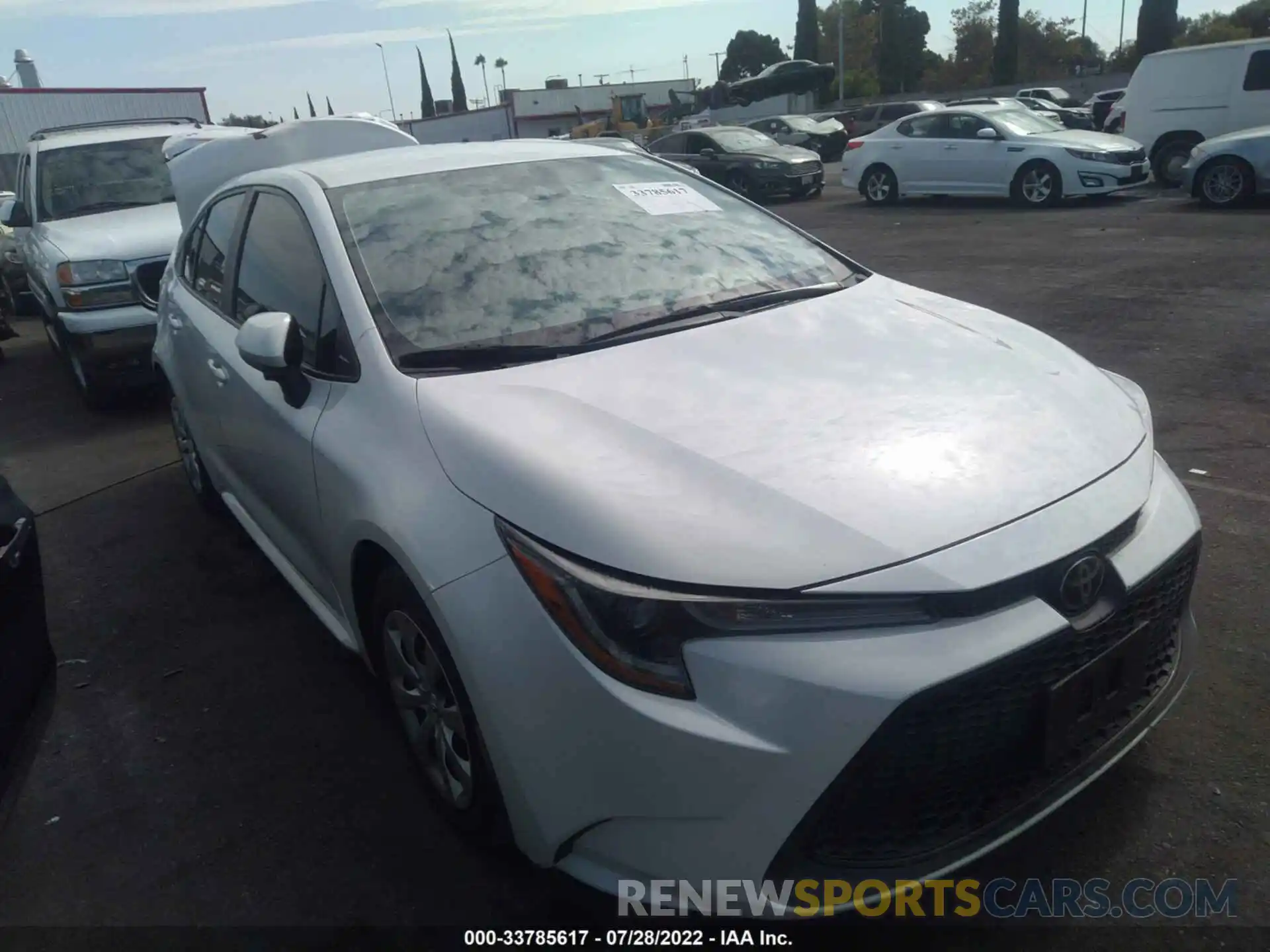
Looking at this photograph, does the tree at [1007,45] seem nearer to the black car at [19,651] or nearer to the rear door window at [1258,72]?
Result: the rear door window at [1258,72]

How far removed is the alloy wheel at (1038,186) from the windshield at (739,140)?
5455 millimetres

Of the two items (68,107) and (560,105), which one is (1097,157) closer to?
(68,107)

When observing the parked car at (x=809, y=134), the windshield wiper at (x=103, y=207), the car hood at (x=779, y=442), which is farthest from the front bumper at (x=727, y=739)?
the parked car at (x=809, y=134)

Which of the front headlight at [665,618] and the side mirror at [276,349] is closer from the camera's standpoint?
the front headlight at [665,618]

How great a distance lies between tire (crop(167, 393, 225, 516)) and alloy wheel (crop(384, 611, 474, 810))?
2366mm

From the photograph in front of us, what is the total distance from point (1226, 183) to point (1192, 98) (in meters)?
2.65

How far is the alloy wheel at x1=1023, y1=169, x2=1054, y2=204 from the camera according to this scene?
1405 cm

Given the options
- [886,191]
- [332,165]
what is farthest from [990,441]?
[886,191]

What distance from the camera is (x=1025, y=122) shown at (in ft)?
48.6

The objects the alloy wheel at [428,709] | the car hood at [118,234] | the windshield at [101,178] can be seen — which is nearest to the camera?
the alloy wheel at [428,709]

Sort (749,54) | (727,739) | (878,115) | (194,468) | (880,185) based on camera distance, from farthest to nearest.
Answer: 1. (749,54)
2. (878,115)
3. (880,185)
4. (194,468)
5. (727,739)

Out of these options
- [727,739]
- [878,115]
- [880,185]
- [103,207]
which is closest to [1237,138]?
[880,185]

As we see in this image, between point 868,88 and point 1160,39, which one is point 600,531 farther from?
point 868,88

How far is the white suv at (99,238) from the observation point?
6.52m
